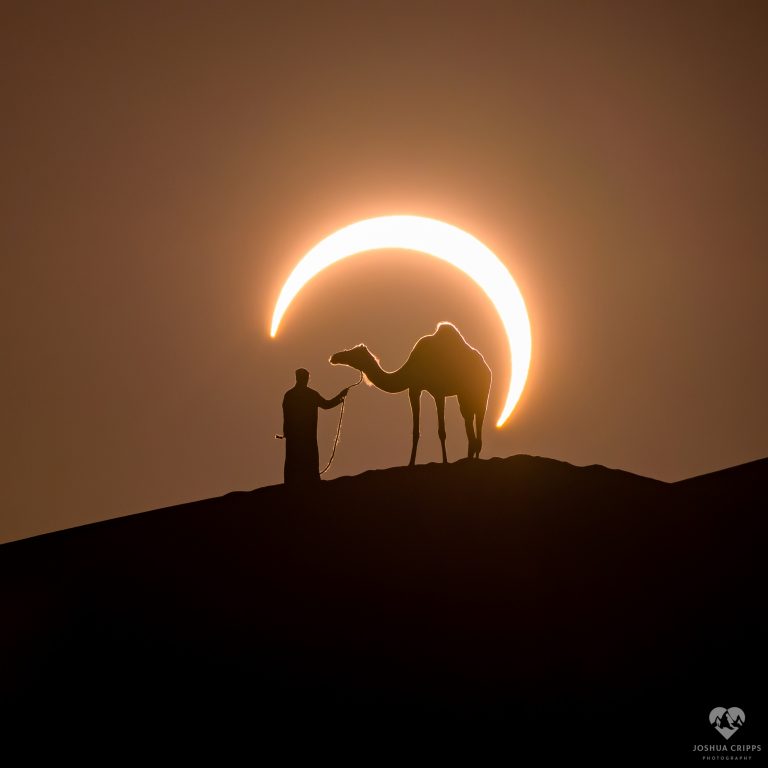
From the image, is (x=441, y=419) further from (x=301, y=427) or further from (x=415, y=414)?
(x=301, y=427)

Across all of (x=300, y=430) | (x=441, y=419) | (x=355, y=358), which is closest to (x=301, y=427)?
(x=300, y=430)

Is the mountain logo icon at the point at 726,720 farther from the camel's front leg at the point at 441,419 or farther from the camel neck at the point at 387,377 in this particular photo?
the camel neck at the point at 387,377

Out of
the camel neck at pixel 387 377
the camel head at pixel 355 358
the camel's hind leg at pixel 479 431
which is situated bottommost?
the camel's hind leg at pixel 479 431

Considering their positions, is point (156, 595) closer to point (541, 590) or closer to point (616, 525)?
point (541, 590)

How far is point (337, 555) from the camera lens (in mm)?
10469

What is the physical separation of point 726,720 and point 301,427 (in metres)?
6.84

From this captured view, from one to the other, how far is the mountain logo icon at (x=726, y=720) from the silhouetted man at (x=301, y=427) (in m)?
6.36

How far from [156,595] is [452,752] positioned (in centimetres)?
357

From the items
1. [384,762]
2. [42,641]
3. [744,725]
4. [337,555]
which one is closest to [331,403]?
[337,555]

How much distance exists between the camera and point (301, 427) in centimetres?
1336

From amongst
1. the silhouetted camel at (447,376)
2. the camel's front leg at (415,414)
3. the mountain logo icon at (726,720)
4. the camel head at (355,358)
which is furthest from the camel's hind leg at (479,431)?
the mountain logo icon at (726,720)

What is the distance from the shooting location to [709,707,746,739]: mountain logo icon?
8.53 meters

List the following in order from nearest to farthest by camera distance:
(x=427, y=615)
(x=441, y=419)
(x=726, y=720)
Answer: (x=726, y=720) → (x=427, y=615) → (x=441, y=419)

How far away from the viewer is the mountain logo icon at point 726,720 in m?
8.53
